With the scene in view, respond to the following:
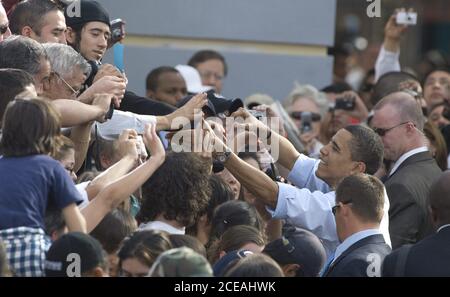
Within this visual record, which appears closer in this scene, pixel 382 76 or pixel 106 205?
pixel 106 205

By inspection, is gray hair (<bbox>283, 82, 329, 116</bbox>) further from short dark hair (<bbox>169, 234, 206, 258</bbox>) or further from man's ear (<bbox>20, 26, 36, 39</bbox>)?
short dark hair (<bbox>169, 234, 206, 258</bbox>)

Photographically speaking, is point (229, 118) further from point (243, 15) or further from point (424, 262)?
point (243, 15)

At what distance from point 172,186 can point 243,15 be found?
4074 mm

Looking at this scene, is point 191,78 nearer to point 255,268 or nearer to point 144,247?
point 144,247

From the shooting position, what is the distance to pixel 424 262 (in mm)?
5246

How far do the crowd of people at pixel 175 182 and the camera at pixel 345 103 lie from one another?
1.31 meters

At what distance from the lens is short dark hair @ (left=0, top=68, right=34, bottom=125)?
197 inches

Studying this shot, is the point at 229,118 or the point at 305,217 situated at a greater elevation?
the point at 229,118

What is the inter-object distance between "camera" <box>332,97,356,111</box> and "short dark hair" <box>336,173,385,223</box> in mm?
3361

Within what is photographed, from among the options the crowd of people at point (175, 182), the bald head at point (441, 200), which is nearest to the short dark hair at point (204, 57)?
the crowd of people at point (175, 182)

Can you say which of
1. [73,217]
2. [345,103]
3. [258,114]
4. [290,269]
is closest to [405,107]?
[258,114]

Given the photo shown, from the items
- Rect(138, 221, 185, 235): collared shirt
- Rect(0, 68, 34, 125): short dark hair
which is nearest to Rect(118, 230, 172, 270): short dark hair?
Rect(138, 221, 185, 235): collared shirt

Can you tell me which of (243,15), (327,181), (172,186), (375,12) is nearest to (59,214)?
(172,186)
